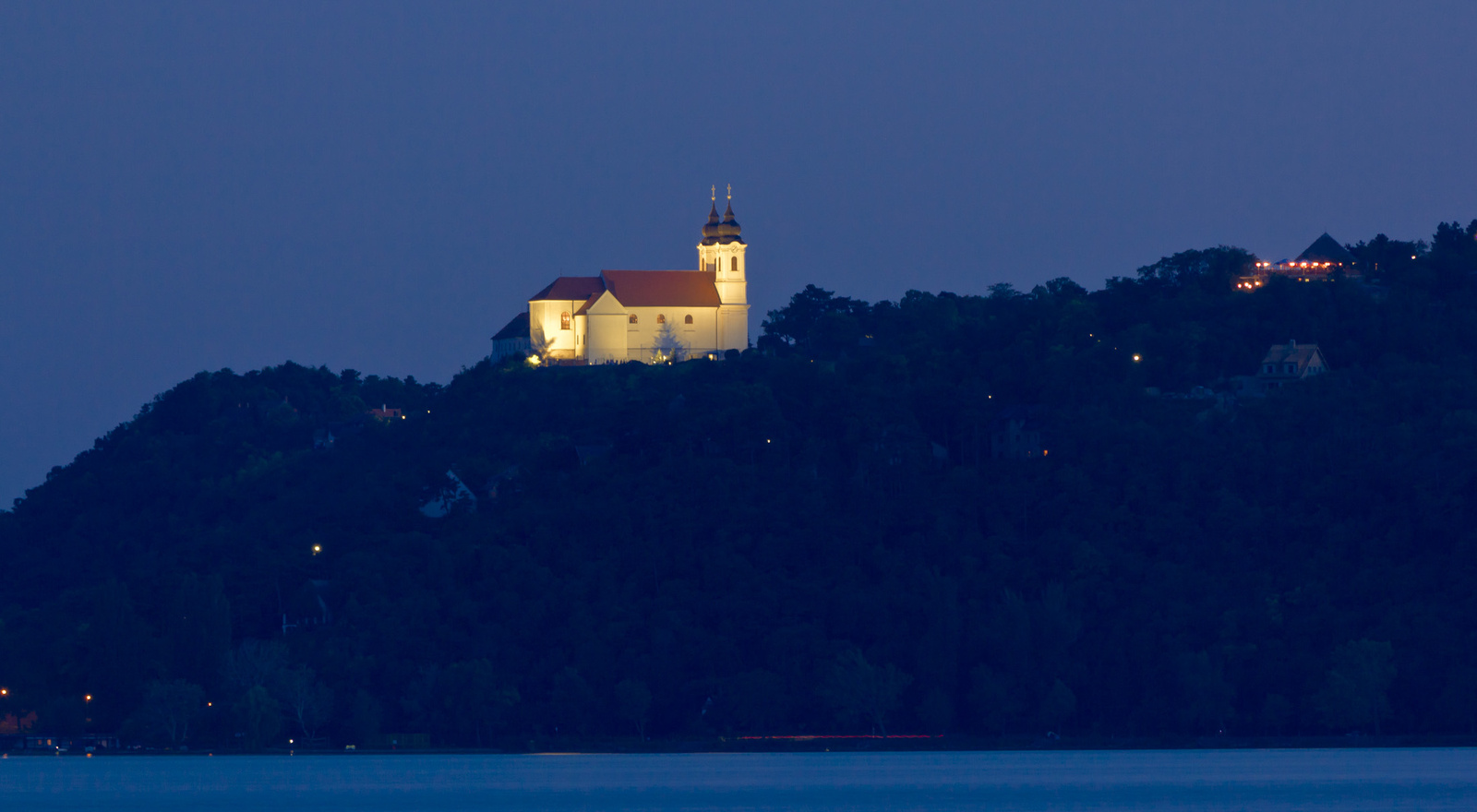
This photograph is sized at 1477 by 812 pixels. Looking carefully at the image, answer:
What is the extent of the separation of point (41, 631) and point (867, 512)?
107ft

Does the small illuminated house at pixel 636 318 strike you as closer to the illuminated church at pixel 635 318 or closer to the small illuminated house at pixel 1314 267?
the illuminated church at pixel 635 318

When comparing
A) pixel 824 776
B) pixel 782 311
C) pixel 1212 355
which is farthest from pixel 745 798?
pixel 782 311

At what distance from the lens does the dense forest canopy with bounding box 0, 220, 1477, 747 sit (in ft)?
240

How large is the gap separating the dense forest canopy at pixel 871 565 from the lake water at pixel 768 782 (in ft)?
6.49

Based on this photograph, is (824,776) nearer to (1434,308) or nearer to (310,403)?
(1434,308)

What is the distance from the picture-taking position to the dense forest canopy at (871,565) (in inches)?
2879

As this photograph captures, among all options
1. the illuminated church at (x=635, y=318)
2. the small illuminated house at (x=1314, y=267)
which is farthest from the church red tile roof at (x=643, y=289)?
the small illuminated house at (x=1314, y=267)

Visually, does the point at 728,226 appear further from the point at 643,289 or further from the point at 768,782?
the point at 768,782

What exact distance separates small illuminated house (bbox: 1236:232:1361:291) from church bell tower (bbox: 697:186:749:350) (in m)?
25.2

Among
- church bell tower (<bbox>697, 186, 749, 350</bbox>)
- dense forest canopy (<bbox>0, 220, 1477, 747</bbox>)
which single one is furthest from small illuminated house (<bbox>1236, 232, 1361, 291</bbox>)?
church bell tower (<bbox>697, 186, 749, 350</bbox>)

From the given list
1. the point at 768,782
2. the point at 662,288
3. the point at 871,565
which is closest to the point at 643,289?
the point at 662,288

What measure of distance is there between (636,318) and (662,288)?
2.65 meters

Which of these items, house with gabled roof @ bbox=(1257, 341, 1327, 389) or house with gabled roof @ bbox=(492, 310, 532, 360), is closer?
house with gabled roof @ bbox=(1257, 341, 1327, 389)

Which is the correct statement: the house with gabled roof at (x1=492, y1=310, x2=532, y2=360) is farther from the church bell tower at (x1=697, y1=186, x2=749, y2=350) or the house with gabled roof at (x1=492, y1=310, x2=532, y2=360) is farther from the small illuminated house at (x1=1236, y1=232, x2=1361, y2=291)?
the small illuminated house at (x1=1236, y1=232, x2=1361, y2=291)
